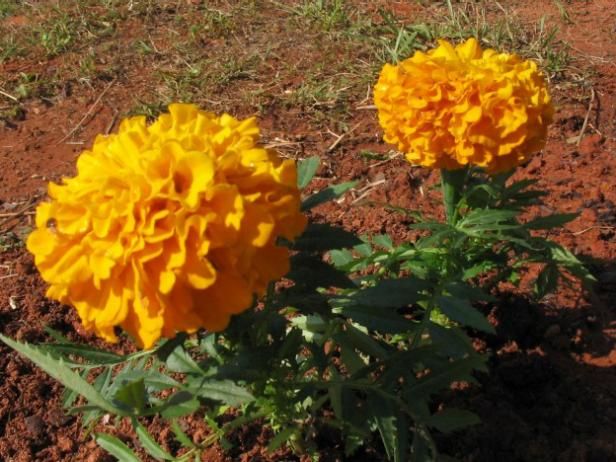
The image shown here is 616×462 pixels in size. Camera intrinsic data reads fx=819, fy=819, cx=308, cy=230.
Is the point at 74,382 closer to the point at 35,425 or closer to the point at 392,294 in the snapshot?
the point at 392,294

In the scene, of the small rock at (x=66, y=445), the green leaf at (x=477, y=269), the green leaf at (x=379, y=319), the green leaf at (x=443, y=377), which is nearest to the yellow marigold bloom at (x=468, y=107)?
the green leaf at (x=477, y=269)

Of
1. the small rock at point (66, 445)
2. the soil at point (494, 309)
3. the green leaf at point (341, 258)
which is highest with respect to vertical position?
the green leaf at point (341, 258)

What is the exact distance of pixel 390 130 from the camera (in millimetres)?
2389

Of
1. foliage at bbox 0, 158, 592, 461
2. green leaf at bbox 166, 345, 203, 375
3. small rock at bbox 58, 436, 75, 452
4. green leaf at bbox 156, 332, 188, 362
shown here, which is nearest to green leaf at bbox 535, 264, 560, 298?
foliage at bbox 0, 158, 592, 461

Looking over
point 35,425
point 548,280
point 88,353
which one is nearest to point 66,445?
point 35,425

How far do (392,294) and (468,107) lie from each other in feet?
1.97

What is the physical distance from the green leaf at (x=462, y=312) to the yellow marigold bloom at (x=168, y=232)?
1.95 feet

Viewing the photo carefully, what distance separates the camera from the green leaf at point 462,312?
6.27 feet

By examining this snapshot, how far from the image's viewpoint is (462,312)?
1.97m

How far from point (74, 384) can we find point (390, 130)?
130 cm

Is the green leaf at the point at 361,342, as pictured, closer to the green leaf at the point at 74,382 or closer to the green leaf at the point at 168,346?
the green leaf at the point at 168,346

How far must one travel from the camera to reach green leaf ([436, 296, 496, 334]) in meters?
1.91

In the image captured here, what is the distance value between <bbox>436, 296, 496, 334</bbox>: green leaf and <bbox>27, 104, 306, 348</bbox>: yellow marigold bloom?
23.4 inches

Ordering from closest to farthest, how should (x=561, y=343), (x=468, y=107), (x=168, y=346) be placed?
1. (x=168, y=346)
2. (x=468, y=107)
3. (x=561, y=343)
